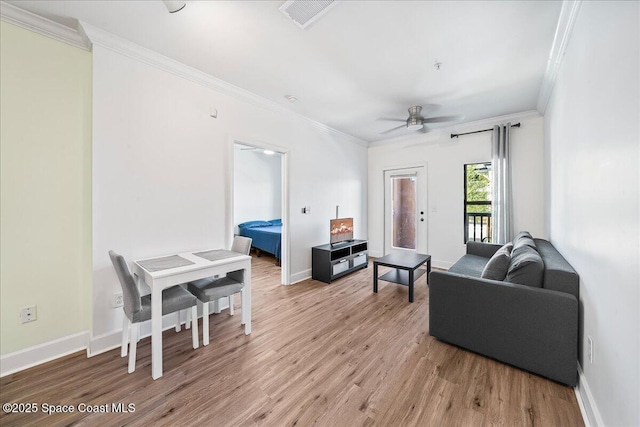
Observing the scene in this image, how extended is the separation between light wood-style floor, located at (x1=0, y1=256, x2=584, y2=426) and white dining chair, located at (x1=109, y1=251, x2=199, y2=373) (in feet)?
0.57

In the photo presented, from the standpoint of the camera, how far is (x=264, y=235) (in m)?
5.34

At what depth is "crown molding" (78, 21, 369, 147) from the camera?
207 centimetres

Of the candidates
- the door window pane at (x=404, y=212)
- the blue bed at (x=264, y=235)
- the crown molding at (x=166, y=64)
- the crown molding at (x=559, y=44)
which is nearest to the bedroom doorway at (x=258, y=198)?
the blue bed at (x=264, y=235)

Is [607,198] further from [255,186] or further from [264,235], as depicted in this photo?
[255,186]

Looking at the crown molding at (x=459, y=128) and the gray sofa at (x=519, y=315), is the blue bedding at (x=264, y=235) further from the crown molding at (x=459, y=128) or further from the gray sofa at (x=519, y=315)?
the gray sofa at (x=519, y=315)

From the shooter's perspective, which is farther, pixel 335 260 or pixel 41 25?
pixel 335 260

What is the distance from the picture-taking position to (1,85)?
183 centimetres

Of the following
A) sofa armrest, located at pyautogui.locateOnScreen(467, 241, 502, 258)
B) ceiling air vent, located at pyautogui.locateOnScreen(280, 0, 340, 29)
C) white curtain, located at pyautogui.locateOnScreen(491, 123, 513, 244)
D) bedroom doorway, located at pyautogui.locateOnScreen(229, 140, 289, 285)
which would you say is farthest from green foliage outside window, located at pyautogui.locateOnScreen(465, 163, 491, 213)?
ceiling air vent, located at pyautogui.locateOnScreen(280, 0, 340, 29)

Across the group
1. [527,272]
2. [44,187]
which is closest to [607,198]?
[527,272]

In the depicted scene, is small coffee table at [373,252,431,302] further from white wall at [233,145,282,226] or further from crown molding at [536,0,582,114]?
white wall at [233,145,282,226]

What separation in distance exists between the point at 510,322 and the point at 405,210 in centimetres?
351

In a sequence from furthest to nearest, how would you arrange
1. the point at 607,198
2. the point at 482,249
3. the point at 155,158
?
the point at 482,249 → the point at 155,158 → the point at 607,198

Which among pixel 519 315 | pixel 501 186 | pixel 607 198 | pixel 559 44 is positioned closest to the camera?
pixel 607 198

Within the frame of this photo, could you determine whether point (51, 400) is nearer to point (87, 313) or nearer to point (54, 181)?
point (87, 313)
